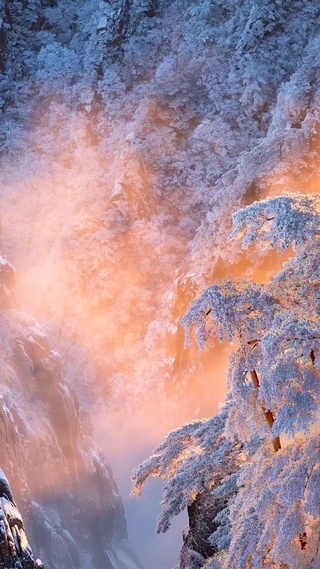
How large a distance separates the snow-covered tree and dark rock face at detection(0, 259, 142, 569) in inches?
528

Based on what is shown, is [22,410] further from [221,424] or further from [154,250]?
[221,424]

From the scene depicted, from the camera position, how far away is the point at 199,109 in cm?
3141

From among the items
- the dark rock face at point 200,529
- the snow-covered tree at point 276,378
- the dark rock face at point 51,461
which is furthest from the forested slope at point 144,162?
the snow-covered tree at point 276,378

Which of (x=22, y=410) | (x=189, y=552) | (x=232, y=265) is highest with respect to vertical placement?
(x=232, y=265)

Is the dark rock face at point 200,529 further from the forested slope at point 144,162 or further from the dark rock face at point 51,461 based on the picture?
the forested slope at point 144,162

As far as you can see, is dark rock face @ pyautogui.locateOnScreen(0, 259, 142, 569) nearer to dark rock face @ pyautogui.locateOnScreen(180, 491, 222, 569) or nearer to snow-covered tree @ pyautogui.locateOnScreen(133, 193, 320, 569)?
dark rock face @ pyautogui.locateOnScreen(180, 491, 222, 569)

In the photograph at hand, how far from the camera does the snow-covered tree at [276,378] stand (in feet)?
17.4

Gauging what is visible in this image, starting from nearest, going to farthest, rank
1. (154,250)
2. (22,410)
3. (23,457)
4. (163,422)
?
(23,457), (22,410), (163,422), (154,250)

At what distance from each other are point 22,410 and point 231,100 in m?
20.2

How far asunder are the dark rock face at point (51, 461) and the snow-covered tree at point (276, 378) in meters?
13.4

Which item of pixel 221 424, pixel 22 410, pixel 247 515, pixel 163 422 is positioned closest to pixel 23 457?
pixel 22 410

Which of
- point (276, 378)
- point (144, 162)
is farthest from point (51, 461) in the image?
point (276, 378)

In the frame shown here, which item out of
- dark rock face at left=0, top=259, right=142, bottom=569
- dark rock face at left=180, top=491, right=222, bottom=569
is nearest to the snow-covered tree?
dark rock face at left=180, top=491, right=222, bottom=569

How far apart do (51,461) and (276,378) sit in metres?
19.1
